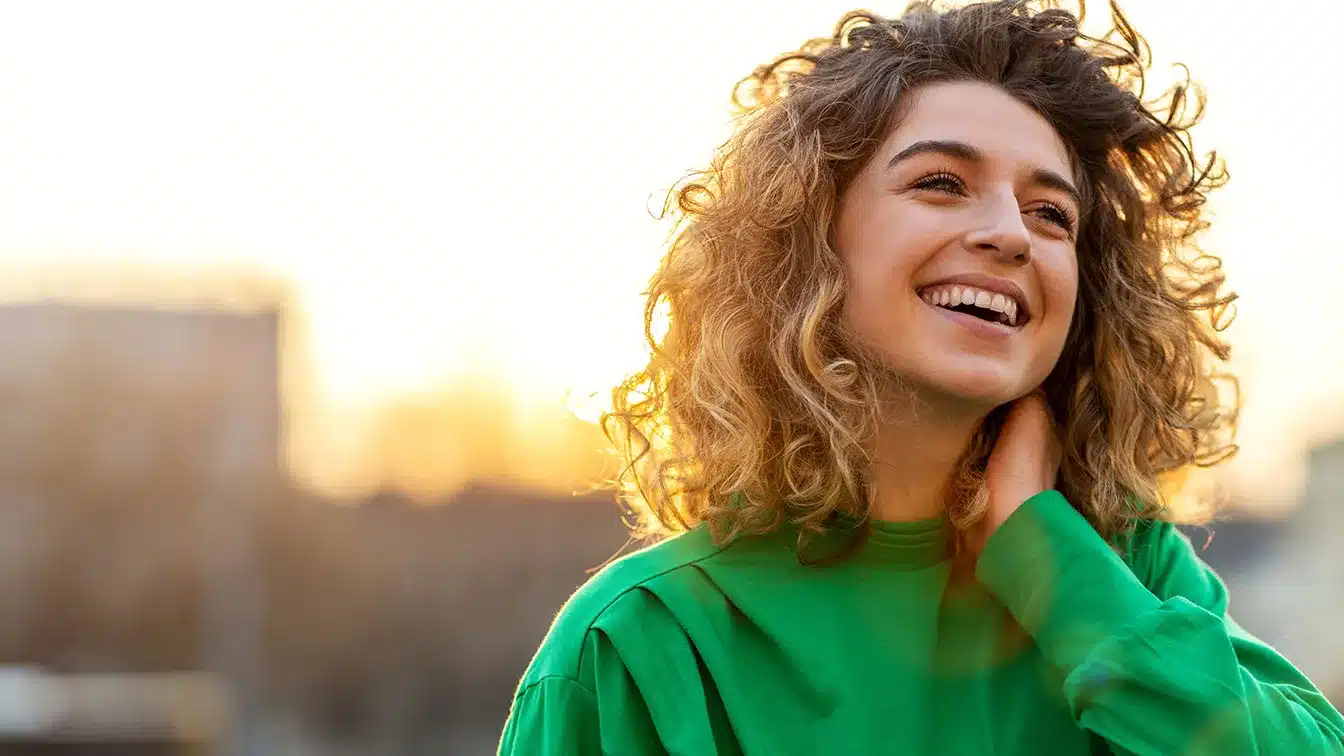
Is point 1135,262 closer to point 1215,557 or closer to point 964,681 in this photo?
point 964,681

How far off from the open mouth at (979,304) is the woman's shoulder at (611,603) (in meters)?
0.47

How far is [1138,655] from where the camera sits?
178cm

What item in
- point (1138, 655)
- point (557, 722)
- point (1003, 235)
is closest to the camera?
point (1138, 655)

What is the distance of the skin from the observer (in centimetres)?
203

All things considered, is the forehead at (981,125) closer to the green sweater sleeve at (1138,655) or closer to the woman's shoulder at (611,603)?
the green sweater sleeve at (1138,655)

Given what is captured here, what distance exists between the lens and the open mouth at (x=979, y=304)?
2.01 meters

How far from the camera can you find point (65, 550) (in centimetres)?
2842

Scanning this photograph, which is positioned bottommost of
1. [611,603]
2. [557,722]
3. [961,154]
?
[557,722]

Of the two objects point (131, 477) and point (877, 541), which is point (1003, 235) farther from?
point (131, 477)

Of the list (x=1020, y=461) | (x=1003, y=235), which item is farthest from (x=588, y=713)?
(x=1003, y=235)

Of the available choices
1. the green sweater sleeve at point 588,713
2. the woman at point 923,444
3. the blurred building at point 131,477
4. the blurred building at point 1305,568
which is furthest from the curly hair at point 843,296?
the blurred building at point 131,477

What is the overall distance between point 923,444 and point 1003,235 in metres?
0.33

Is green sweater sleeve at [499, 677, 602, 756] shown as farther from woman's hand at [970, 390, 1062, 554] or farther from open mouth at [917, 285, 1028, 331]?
open mouth at [917, 285, 1028, 331]

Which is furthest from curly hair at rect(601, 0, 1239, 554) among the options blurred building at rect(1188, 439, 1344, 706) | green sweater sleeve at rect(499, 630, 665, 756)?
blurred building at rect(1188, 439, 1344, 706)
